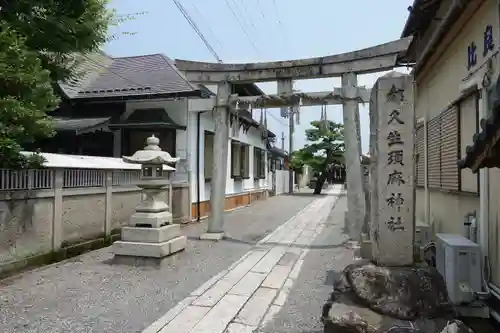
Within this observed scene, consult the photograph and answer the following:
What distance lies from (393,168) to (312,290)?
2894mm

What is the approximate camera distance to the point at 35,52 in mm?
6051

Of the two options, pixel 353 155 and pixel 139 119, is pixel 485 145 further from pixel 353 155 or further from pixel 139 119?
pixel 139 119

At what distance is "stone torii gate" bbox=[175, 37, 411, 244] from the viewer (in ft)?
33.6

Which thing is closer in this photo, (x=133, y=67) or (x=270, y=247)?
(x=270, y=247)

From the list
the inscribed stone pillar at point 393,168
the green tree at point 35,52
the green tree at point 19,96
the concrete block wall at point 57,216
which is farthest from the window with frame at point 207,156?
the inscribed stone pillar at point 393,168

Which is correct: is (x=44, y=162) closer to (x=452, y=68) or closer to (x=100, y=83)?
(x=452, y=68)

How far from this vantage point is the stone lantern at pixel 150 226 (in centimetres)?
816

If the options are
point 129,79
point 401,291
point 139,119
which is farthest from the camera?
point 129,79

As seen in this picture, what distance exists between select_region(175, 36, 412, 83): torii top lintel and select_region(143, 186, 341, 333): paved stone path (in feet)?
15.8

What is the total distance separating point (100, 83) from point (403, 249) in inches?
549

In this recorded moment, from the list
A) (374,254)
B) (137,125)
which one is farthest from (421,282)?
(137,125)

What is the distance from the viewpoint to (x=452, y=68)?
711cm

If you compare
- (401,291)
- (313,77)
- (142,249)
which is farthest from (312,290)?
(313,77)

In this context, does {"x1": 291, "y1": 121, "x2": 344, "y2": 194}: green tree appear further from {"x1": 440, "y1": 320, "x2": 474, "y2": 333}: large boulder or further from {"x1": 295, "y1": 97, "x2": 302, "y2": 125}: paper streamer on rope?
{"x1": 440, "y1": 320, "x2": 474, "y2": 333}: large boulder
